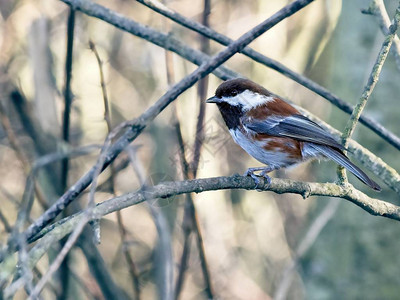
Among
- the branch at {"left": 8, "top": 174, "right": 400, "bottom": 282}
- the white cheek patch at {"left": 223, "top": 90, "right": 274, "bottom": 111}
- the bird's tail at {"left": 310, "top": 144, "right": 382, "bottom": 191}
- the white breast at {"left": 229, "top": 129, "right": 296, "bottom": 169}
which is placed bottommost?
the branch at {"left": 8, "top": 174, "right": 400, "bottom": 282}

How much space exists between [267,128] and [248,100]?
0.27 m

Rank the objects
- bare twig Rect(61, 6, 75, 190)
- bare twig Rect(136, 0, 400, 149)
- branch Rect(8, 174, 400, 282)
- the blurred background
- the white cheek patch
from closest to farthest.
Result: branch Rect(8, 174, 400, 282), bare twig Rect(136, 0, 400, 149), bare twig Rect(61, 6, 75, 190), the white cheek patch, the blurred background

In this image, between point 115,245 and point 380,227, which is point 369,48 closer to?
point 380,227

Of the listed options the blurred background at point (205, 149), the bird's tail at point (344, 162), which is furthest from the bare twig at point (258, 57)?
the blurred background at point (205, 149)

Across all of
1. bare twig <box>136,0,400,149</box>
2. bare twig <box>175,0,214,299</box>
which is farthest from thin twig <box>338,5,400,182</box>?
bare twig <box>175,0,214,299</box>

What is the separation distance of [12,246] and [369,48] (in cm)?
493

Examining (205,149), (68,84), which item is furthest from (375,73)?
(205,149)

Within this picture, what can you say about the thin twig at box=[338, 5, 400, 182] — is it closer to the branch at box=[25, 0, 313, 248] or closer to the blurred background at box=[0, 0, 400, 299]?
the branch at box=[25, 0, 313, 248]

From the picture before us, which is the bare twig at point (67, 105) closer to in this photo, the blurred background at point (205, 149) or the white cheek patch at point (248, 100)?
the blurred background at point (205, 149)

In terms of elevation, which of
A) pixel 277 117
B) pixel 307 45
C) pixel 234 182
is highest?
pixel 307 45

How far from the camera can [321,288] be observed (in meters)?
5.82

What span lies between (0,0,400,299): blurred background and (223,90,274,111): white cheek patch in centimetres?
19

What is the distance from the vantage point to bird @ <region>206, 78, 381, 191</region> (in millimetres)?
3625

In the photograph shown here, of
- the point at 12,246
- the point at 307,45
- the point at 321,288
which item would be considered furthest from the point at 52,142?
the point at 307,45
